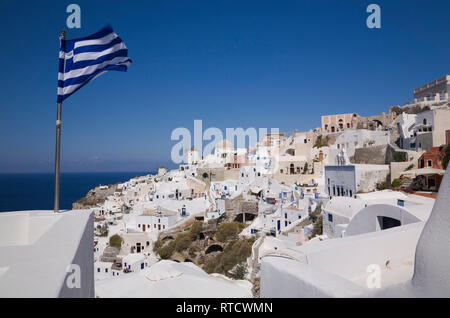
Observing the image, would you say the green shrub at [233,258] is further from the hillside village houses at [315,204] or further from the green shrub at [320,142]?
the green shrub at [320,142]

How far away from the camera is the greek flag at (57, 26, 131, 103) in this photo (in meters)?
4.40

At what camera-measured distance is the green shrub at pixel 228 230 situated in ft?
79.4

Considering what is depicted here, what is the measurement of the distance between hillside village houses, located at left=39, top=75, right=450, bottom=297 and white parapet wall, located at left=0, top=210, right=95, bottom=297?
1667 mm

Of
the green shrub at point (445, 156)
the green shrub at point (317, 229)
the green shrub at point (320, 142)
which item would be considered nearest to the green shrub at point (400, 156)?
the green shrub at point (445, 156)

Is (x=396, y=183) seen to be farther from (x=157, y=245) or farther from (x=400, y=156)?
(x=157, y=245)

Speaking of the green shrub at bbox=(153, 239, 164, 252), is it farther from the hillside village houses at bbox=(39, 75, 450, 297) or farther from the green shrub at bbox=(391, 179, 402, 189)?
the green shrub at bbox=(391, 179, 402, 189)

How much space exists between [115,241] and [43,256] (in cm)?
2545

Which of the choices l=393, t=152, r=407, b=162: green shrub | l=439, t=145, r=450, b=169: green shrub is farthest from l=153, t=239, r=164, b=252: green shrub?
l=439, t=145, r=450, b=169: green shrub

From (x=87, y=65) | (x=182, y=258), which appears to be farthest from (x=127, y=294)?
(x=182, y=258)

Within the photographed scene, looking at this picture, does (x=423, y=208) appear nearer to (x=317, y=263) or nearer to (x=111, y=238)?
(x=317, y=263)

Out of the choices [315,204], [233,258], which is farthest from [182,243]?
[315,204]

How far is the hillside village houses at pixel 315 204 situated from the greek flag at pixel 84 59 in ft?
11.6
